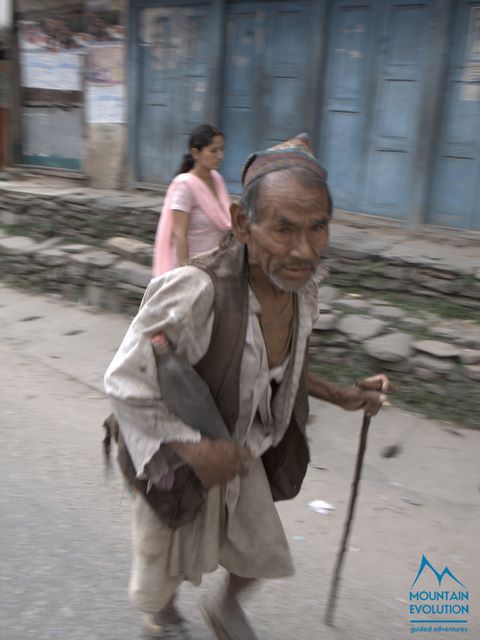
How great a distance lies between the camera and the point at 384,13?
5.83 m

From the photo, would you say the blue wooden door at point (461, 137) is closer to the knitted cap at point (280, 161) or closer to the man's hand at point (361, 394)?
the man's hand at point (361, 394)

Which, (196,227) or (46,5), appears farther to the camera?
(46,5)

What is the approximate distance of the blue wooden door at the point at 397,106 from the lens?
5.73m

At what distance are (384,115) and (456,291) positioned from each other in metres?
2.11

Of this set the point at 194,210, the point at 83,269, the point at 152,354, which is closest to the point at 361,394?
the point at 152,354

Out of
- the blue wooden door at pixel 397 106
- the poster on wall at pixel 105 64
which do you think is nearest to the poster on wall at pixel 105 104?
the poster on wall at pixel 105 64

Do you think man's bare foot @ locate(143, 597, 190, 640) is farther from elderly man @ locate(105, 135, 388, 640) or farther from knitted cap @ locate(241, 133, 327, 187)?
knitted cap @ locate(241, 133, 327, 187)

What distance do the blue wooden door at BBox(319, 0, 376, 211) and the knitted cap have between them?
480 cm

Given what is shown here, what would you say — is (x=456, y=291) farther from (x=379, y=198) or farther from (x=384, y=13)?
(x=384, y=13)

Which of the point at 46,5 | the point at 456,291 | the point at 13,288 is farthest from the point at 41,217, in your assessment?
the point at 456,291

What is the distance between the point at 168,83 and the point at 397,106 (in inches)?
107

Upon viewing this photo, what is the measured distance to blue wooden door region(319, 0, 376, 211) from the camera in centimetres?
600

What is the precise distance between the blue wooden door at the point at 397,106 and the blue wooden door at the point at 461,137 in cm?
24

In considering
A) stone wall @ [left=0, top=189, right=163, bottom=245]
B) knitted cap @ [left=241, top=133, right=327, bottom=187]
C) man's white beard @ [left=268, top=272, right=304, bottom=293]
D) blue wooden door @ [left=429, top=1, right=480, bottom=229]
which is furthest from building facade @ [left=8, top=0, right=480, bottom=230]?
man's white beard @ [left=268, top=272, right=304, bottom=293]
